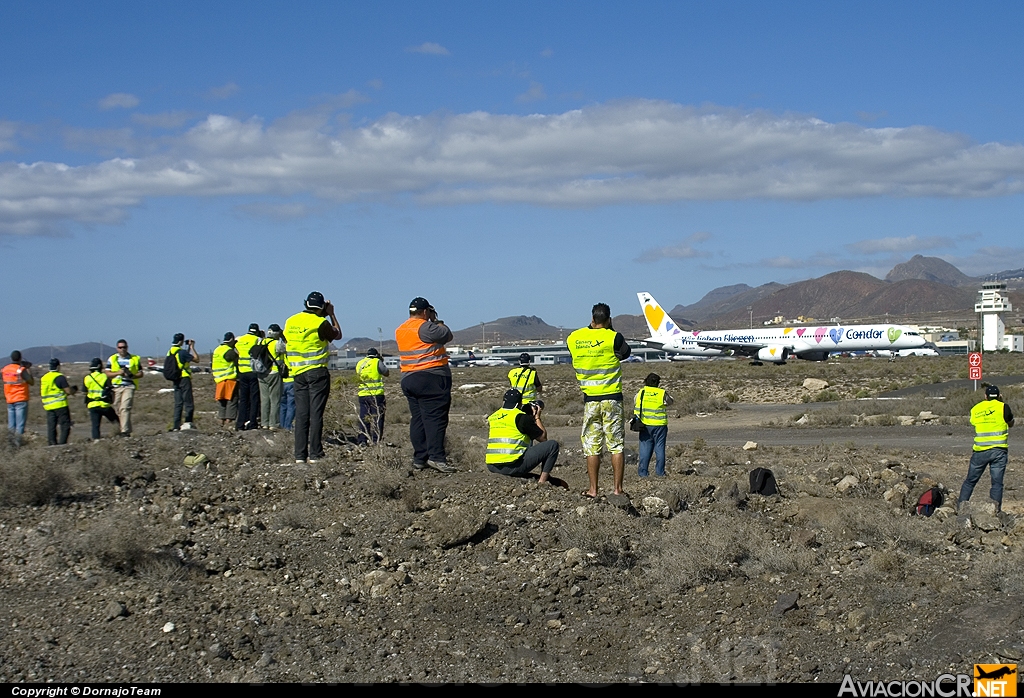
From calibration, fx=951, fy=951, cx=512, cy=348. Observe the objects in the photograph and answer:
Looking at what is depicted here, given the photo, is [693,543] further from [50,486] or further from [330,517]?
[50,486]

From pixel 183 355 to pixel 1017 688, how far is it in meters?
12.9

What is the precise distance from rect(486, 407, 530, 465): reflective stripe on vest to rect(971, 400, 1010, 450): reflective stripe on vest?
557 centimetres

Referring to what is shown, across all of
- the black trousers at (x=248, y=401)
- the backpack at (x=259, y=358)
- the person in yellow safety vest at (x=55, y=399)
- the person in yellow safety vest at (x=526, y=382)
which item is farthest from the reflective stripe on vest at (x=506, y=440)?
the person in yellow safety vest at (x=55, y=399)

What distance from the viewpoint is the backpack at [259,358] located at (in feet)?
45.9

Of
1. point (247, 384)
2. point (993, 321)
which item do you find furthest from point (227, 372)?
point (993, 321)

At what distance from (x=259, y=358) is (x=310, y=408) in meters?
4.37

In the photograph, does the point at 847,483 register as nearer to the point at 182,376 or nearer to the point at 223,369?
the point at 223,369

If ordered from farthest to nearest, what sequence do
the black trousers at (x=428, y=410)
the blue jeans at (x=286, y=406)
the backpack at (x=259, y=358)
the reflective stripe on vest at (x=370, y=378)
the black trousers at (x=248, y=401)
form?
1. the blue jeans at (x=286, y=406)
2. the black trousers at (x=248, y=401)
3. the backpack at (x=259, y=358)
4. the reflective stripe on vest at (x=370, y=378)
5. the black trousers at (x=428, y=410)

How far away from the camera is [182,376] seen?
50.3 ft

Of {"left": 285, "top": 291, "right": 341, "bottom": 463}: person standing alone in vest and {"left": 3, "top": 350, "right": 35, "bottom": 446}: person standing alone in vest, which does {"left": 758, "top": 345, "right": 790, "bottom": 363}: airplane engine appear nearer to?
{"left": 3, "top": 350, "right": 35, "bottom": 446}: person standing alone in vest

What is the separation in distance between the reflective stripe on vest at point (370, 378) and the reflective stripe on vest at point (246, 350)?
1939mm

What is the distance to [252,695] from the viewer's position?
514 cm

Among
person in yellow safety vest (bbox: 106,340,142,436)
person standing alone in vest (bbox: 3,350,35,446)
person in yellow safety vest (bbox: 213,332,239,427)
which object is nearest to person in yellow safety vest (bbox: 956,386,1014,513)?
person in yellow safety vest (bbox: 213,332,239,427)

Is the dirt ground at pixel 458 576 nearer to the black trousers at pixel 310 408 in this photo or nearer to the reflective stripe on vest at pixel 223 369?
the black trousers at pixel 310 408
